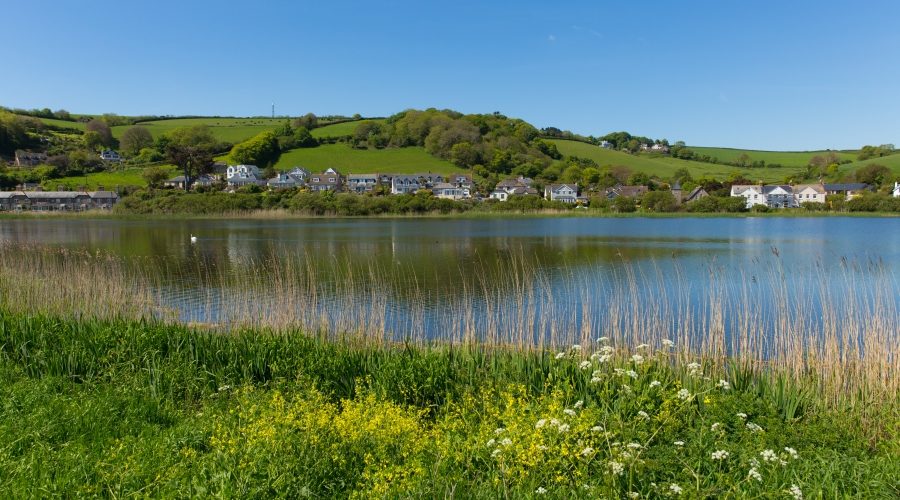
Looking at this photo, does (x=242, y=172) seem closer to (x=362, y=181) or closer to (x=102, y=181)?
(x=362, y=181)

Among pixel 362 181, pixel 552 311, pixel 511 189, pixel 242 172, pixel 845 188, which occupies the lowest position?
pixel 552 311

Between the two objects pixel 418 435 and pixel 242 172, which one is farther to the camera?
pixel 242 172

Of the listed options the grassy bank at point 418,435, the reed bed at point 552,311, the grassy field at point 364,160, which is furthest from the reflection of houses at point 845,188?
the grassy bank at point 418,435

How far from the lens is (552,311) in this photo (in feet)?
41.4

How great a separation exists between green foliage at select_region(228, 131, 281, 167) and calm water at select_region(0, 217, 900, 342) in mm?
93057

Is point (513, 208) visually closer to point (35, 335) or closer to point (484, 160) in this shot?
point (484, 160)

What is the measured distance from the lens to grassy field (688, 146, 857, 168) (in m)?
164

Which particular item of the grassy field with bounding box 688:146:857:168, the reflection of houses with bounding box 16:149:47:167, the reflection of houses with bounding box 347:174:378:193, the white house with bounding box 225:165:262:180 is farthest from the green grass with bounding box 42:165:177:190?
the grassy field with bounding box 688:146:857:168

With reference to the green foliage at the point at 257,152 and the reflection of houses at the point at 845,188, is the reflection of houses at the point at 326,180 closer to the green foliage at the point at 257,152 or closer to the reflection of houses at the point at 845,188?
the green foliage at the point at 257,152

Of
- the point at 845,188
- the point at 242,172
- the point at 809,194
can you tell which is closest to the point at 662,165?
the point at 809,194

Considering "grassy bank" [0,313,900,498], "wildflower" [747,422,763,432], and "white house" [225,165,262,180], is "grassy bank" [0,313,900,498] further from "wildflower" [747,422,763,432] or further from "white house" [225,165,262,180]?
"white house" [225,165,262,180]

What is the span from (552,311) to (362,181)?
125 m

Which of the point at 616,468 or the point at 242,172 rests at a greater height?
the point at 242,172

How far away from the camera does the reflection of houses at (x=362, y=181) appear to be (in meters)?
128
